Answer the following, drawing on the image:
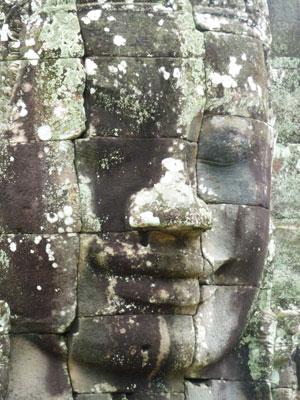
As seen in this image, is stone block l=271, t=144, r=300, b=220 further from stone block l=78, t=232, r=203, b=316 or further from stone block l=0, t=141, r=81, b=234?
stone block l=0, t=141, r=81, b=234

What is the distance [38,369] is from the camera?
31.8 feet

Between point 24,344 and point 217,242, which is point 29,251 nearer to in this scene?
point 24,344

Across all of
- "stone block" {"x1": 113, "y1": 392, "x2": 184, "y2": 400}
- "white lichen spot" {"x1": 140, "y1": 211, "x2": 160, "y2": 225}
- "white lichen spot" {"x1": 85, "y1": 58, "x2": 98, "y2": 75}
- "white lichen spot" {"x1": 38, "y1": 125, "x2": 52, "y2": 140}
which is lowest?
"stone block" {"x1": 113, "y1": 392, "x2": 184, "y2": 400}

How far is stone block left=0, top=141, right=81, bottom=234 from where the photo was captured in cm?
964

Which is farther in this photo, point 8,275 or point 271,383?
point 271,383

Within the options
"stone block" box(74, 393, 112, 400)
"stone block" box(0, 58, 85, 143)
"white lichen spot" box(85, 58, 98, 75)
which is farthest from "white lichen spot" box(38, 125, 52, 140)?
"stone block" box(74, 393, 112, 400)

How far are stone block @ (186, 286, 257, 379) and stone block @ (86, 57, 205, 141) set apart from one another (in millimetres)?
1013

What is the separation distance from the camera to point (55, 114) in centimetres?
971

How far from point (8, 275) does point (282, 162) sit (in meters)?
2.92

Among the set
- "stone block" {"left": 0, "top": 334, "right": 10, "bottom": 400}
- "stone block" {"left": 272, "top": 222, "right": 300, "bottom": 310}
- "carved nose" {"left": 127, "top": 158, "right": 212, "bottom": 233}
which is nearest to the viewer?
"stone block" {"left": 0, "top": 334, "right": 10, "bottom": 400}

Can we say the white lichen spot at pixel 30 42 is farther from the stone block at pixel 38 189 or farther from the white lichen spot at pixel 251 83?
the white lichen spot at pixel 251 83

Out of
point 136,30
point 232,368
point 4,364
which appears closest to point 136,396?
point 232,368

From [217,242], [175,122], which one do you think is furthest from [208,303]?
[175,122]

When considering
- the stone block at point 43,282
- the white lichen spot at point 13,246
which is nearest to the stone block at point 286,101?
the stone block at point 43,282
